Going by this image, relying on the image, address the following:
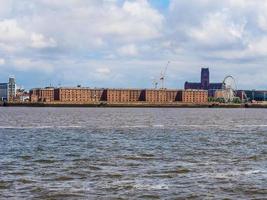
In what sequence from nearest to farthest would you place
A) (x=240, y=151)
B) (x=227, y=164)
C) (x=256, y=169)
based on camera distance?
(x=256, y=169)
(x=227, y=164)
(x=240, y=151)

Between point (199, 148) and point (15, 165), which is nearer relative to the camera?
point (15, 165)

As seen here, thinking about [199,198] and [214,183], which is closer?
[199,198]

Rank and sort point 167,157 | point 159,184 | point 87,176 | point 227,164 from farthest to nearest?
point 167,157
point 227,164
point 87,176
point 159,184

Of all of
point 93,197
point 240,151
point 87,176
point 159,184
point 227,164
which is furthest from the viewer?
point 240,151

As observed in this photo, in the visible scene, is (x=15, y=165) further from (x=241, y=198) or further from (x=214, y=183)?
(x=241, y=198)

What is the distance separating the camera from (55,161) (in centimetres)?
3169

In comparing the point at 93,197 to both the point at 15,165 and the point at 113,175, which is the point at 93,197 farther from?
the point at 15,165

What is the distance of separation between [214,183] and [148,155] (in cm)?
1191

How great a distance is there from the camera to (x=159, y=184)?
23.5 metres

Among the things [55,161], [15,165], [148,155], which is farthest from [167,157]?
[15,165]

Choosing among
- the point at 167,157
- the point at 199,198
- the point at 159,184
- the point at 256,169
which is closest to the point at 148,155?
the point at 167,157

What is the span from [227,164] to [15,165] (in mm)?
10959

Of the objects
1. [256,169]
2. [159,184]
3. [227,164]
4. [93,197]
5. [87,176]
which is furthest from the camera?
[227,164]

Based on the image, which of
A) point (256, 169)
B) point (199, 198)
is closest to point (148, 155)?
point (256, 169)
